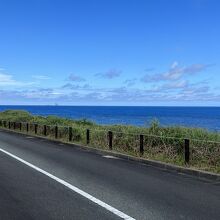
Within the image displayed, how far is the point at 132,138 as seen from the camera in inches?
787

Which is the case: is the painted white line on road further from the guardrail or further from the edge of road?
the guardrail

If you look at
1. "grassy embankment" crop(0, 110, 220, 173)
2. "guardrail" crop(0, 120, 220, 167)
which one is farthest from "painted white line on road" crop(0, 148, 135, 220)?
"guardrail" crop(0, 120, 220, 167)

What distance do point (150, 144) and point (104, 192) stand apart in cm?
836

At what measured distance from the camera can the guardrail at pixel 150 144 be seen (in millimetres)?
14953

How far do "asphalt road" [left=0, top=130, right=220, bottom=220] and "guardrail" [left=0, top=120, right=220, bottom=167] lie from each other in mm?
1357

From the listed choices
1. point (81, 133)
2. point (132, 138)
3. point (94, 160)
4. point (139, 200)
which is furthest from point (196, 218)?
point (81, 133)

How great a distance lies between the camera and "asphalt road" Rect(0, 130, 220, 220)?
26.9ft

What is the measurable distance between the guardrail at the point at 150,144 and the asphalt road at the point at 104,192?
4.45ft

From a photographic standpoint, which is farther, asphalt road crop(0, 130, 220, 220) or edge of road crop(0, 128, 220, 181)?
edge of road crop(0, 128, 220, 181)

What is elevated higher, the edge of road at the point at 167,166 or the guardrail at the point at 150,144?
the guardrail at the point at 150,144

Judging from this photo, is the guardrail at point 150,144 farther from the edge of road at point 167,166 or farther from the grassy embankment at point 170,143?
the edge of road at point 167,166

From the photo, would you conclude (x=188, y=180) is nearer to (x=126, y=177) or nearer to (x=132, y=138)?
(x=126, y=177)

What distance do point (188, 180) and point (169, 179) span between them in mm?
493

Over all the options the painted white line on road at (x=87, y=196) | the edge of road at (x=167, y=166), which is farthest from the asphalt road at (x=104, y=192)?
the edge of road at (x=167, y=166)
